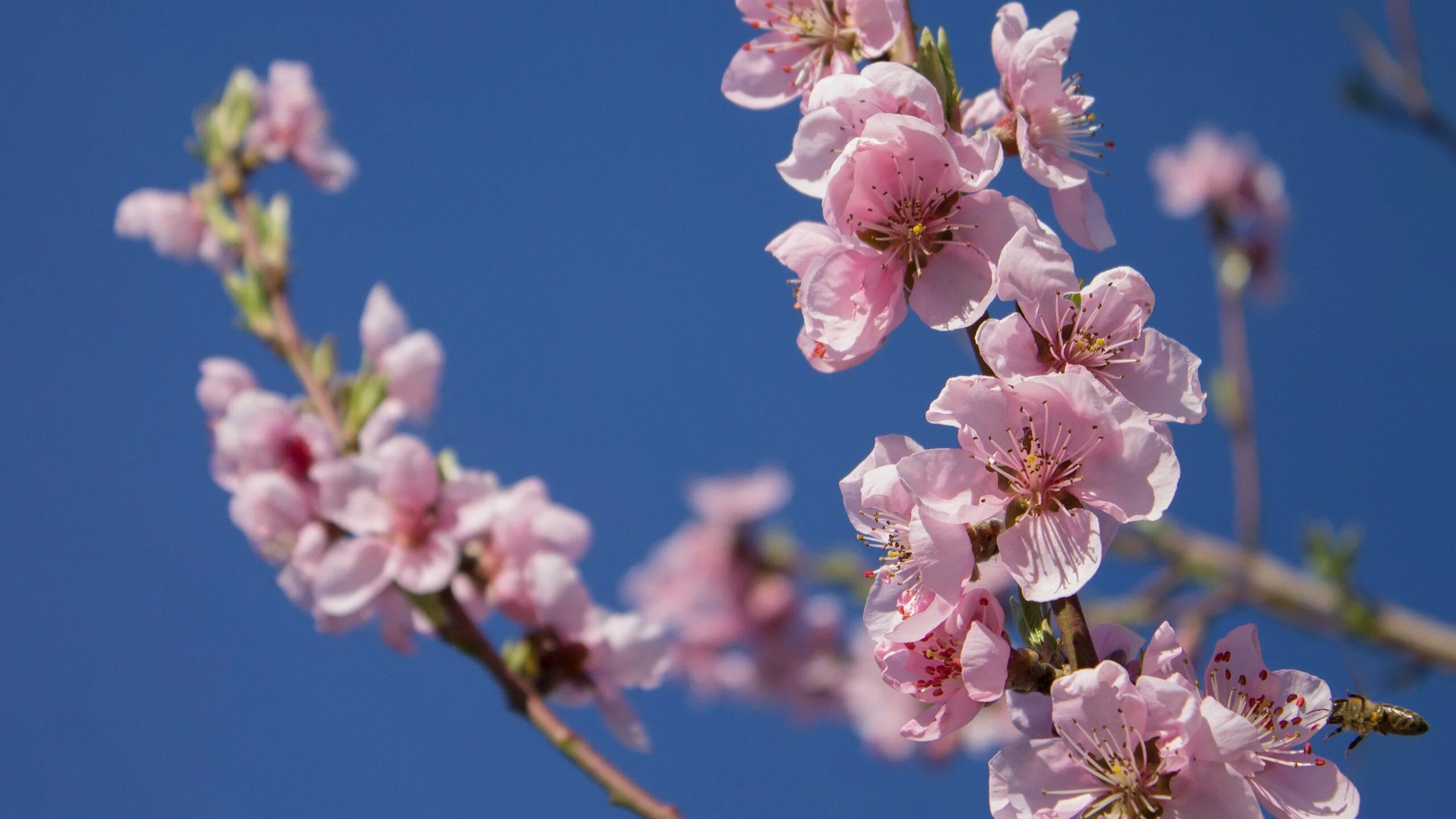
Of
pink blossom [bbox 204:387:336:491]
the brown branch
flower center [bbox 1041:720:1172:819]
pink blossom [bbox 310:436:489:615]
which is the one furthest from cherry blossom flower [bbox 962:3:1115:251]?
the brown branch

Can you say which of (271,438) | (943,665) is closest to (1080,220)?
(943,665)

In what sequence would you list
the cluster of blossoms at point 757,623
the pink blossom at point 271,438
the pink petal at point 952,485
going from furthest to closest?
the cluster of blossoms at point 757,623 → the pink blossom at point 271,438 → the pink petal at point 952,485

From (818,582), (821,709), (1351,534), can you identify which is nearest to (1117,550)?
(1351,534)

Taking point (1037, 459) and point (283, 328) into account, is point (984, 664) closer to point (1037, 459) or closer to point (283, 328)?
point (1037, 459)

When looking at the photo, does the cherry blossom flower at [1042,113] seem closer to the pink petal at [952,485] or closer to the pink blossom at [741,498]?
the pink petal at [952,485]

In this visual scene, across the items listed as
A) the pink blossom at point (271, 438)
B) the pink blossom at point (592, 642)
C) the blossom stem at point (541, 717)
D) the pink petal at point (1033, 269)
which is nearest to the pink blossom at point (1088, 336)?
the pink petal at point (1033, 269)
